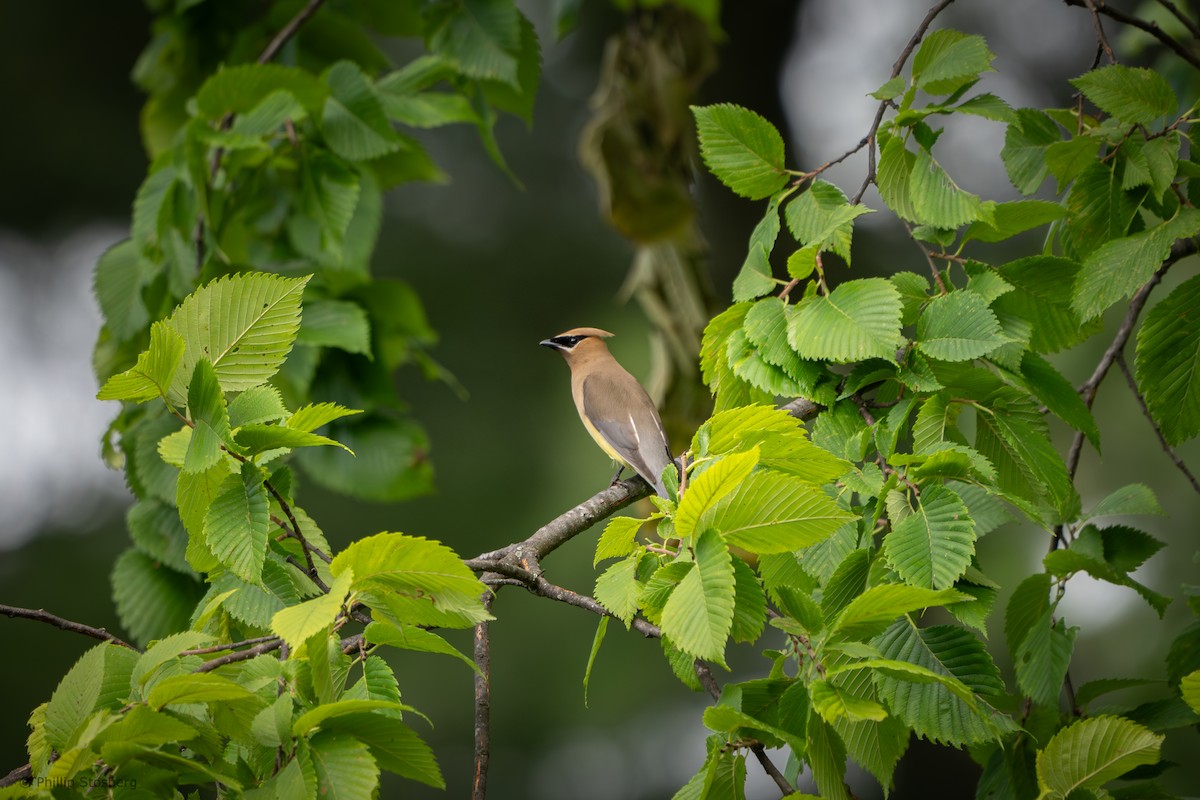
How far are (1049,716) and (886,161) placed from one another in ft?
4.27

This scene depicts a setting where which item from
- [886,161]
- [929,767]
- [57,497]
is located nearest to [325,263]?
[886,161]

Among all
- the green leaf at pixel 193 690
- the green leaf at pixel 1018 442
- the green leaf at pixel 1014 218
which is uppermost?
the green leaf at pixel 1014 218

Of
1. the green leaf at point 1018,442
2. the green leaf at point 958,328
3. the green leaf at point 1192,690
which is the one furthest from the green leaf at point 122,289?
the green leaf at point 1192,690

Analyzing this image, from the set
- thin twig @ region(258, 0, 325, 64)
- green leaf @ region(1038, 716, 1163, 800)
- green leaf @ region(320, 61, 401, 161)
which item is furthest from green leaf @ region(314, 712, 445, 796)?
thin twig @ region(258, 0, 325, 64)

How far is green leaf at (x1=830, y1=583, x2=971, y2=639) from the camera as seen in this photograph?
1644 mm

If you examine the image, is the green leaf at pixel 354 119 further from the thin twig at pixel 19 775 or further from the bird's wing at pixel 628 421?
the thin twig at pixel 19 775

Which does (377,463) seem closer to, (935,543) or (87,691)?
(87,691)

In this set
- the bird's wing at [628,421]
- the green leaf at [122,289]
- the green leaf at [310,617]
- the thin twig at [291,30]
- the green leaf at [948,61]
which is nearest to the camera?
the green leaf at [310,617]

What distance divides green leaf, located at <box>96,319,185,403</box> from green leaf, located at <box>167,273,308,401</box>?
0.31 ft

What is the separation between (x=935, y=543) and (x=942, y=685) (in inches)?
9.4

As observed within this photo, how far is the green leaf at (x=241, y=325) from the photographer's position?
1908 mm

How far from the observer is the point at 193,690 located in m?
1.62

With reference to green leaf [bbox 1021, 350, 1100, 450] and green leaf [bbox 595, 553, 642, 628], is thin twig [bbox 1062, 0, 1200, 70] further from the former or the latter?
green leaf [bbox 595, 553, 642, 628]

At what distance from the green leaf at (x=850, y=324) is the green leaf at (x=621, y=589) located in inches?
23.9
